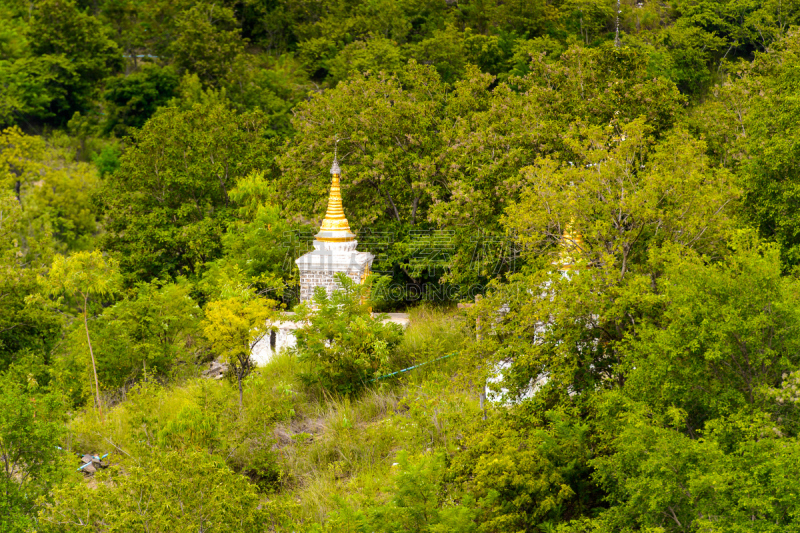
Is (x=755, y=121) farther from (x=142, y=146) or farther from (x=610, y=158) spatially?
(x=142, y=146)

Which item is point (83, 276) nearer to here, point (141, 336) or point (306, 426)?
point (141, 336)

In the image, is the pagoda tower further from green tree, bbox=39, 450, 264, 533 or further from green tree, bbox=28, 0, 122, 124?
green tree, bbox=28, 0, 122, 124

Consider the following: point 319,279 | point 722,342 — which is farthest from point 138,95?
point 722,342

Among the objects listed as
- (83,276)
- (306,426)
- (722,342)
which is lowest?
(306,426)

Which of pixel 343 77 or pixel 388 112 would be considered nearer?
A: pixel 388 112

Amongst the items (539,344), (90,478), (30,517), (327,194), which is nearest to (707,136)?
(327,194)

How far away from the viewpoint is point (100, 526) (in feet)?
41.4

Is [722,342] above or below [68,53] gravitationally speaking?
above

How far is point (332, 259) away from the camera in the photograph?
73.7ft

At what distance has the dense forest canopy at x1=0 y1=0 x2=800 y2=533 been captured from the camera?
11.6 meters

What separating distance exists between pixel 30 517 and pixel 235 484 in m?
3.20

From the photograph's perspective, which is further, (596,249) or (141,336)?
(141,336)

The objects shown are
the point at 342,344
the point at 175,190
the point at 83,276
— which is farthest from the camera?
the point at 175,190

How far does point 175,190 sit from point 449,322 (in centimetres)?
1467
